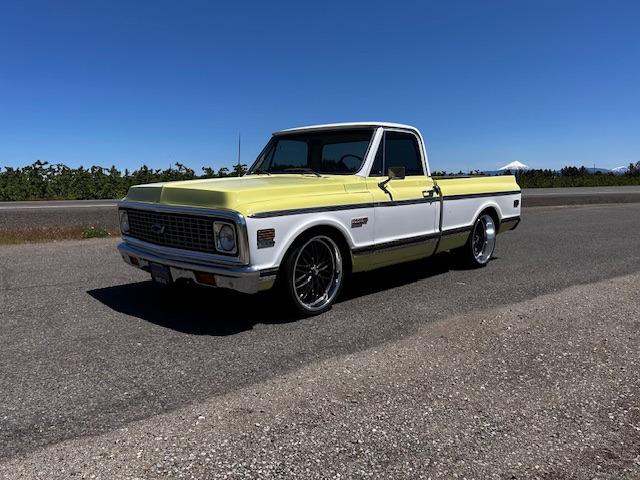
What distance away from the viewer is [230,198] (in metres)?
4.48

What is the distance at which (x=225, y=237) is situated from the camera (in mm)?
4508

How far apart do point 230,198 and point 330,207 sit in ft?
3.41

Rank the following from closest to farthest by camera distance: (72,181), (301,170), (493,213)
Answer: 1. (301,170)
2. (493,213)
3. (72,181)

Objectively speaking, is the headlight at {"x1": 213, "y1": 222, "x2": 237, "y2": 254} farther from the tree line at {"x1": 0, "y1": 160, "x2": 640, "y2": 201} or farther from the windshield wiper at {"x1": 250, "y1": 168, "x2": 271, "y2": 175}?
the tree line at {"x1": 0, "y1": 160, "x2": 640, "y2": 201}

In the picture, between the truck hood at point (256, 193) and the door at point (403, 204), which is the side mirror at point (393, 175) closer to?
the door at point (403, 204)

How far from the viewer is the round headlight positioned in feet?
14.6

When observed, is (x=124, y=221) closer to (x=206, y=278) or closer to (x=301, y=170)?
(x=206, y=278)

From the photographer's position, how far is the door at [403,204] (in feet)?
18.7

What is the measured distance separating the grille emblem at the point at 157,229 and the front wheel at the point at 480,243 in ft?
13.8

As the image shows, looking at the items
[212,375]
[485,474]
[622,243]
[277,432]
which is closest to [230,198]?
[212,375]

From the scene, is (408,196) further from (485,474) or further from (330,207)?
(485,474)

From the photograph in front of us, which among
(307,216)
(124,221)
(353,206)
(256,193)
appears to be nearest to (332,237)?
(353,206)

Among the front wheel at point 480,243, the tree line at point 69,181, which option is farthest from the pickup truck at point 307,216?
the tree line at point 69,181

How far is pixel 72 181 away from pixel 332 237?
19.6 meters
